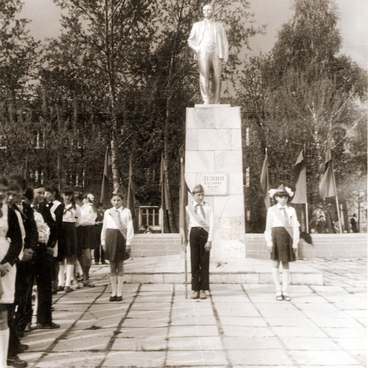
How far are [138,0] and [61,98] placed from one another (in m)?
5.92

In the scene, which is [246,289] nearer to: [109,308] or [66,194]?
[109,308]

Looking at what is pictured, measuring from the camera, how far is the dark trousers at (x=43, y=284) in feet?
18.0

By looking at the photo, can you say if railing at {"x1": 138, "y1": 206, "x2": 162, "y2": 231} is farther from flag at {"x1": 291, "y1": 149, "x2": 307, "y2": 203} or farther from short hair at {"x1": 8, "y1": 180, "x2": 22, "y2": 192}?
short hair at {"x1": 8, "y1": 180, "x2": 22, "y2": 192}

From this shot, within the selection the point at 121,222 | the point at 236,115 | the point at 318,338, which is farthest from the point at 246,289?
the point at 236,115

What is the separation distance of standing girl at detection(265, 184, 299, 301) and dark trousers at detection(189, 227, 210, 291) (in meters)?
0.97

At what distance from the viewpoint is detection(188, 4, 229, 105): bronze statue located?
34.0 ft

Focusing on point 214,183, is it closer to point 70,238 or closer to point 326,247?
point 70,238

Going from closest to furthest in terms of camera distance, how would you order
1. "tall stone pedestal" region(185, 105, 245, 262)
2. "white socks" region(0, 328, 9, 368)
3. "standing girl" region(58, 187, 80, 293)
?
"white socks" region(0, 328, 9, 368)
"standing girl" region(58, 187, 80, 293)
"tall stone pedestal" region(185, 105, 245, 262)

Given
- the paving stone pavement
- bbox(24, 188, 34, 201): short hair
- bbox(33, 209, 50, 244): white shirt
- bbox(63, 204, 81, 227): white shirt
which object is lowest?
the paving stone pavement

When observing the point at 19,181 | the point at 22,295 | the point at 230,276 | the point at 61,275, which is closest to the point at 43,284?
the point at 22,295

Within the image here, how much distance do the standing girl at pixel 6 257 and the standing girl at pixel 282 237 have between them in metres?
4.20

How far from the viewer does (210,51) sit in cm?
1037

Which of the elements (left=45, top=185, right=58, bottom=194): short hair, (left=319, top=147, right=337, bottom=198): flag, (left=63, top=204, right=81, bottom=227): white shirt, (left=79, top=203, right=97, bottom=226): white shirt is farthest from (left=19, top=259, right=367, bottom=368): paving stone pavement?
(left=319, top=147, right=337, bottom=198): flag

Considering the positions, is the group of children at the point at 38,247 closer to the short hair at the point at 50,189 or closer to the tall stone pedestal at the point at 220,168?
the short hair at the point at 50,189
